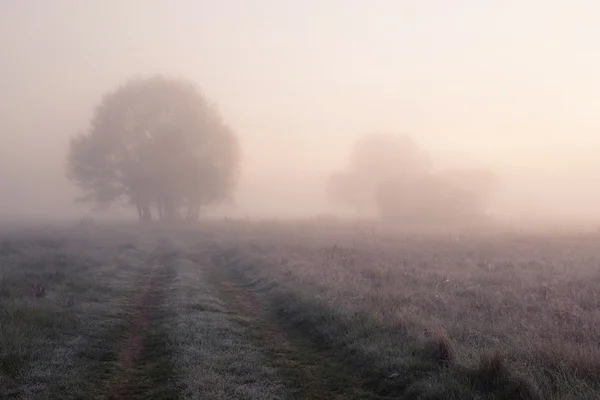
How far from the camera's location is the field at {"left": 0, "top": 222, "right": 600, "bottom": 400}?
890 centimetres

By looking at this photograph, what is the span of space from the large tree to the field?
37.1 meters

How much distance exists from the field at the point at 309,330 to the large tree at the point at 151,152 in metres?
37.1

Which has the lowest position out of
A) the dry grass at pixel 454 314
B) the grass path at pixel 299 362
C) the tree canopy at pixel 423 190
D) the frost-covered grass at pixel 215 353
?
the grass path at pixel 299 362

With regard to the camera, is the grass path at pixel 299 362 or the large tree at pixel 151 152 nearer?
the grass path at pixel 299 362

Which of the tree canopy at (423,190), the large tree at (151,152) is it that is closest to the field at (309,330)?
the large tree at (151,152)

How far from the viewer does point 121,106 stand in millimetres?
61250

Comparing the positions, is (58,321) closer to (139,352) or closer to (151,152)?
(139,352)

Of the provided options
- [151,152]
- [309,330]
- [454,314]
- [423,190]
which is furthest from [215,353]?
[423,190]

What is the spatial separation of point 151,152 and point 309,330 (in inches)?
2020

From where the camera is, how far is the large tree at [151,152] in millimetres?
60250

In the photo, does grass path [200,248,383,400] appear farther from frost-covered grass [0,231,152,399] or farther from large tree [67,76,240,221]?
large tree [67,76,240,221]

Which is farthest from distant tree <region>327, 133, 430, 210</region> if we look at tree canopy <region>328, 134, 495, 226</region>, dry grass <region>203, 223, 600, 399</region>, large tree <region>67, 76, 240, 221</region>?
dry grass <region>203, 223, 600, 399</region>

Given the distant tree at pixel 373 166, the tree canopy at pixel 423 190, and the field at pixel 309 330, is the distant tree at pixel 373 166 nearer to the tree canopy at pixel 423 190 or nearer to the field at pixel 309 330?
the tree canopy at pixel 423 190

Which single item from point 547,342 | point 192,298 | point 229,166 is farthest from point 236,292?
point 229,166
